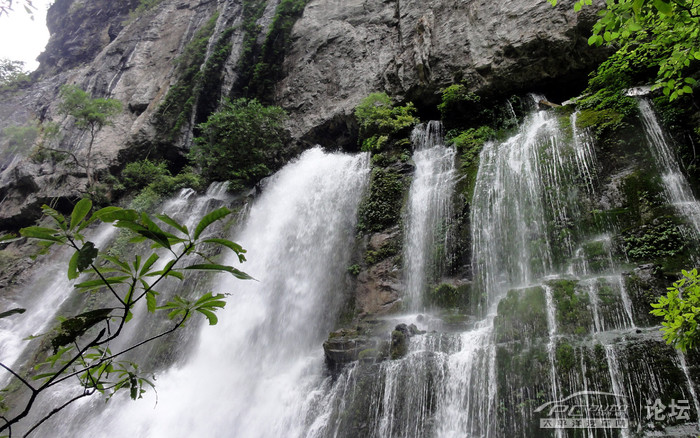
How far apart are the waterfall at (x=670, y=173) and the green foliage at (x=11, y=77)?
125 feet

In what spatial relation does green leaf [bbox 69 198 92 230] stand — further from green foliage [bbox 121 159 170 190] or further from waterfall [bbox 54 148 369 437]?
green foliage [bbox 121 159 170 190]

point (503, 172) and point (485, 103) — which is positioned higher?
point (485, 103)

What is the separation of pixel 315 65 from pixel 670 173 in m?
12.7

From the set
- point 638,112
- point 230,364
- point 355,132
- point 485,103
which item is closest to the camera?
point 638,112

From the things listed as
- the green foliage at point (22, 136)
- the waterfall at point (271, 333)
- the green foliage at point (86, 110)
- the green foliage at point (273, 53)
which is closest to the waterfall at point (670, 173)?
the waterfall at point (271, 333)

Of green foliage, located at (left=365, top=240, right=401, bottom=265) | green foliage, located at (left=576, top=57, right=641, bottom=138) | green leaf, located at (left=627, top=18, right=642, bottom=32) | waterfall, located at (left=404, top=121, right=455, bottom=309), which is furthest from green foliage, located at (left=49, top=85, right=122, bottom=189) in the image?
green leaf, located at (left=627, top=18, right=642, bottom=32)

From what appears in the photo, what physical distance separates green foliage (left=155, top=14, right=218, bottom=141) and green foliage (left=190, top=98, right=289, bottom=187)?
3499 mm

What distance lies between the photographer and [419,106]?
12250 mm

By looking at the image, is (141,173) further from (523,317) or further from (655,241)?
(655,241)

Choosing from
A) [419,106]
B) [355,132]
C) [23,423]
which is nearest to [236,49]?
[355,132]

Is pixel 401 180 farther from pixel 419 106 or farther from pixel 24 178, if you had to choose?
pixel 24 178

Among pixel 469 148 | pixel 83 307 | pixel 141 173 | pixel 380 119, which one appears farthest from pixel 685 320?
pixel 141 173

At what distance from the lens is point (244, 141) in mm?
14086

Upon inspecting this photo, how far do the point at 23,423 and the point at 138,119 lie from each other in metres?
13.8
